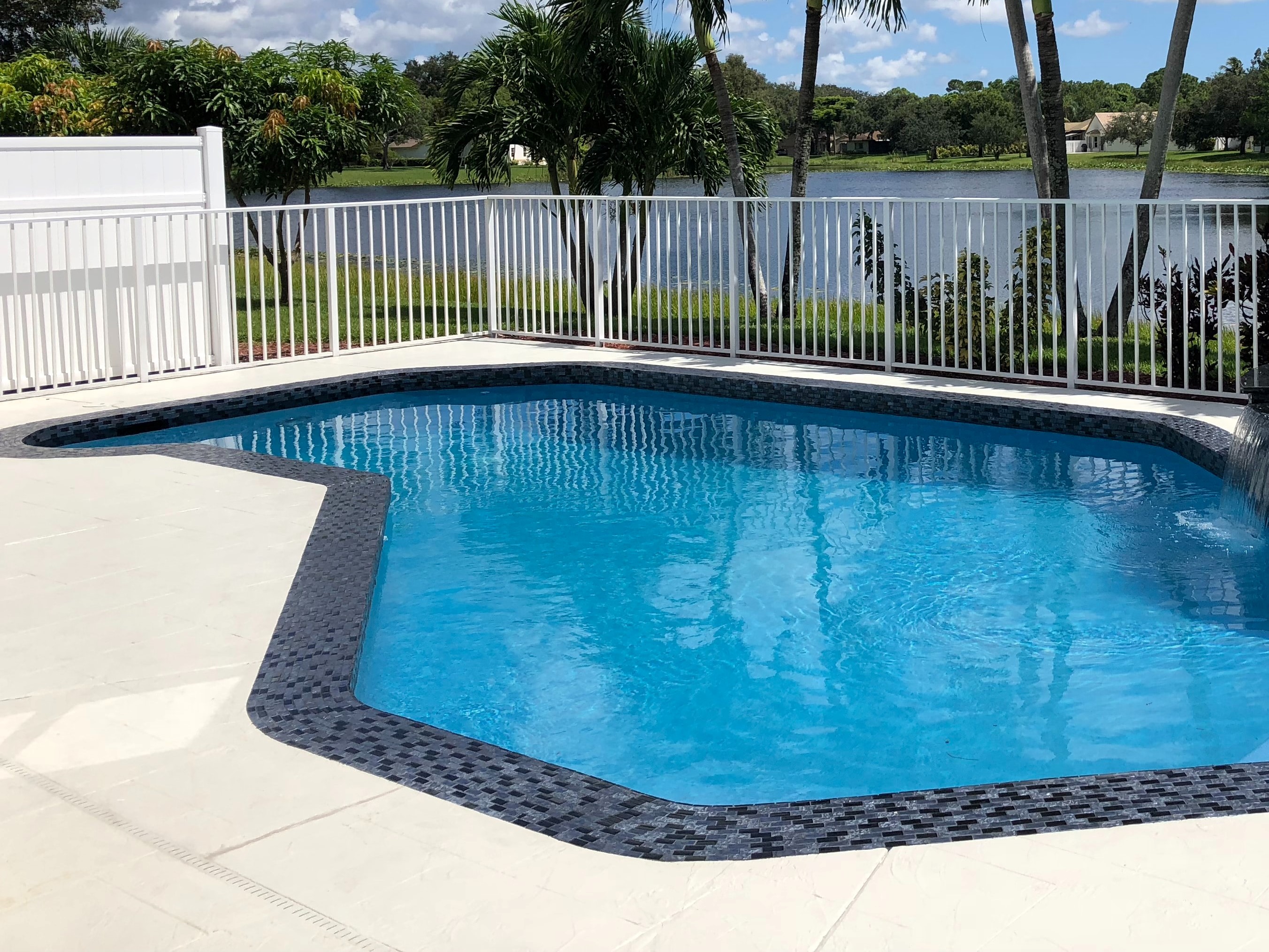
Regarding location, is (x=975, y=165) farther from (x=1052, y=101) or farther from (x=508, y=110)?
(x=1052, y=101)

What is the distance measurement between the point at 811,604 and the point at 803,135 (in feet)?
27.7

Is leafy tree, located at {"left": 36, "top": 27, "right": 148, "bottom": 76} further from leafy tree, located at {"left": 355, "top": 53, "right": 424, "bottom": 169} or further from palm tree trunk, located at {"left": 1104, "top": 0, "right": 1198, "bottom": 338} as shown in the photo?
palm tree trunk, located at {"left": 1104, "top": 0, "right": 1198, "bottom": 338}

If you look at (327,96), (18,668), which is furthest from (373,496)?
(327,96)

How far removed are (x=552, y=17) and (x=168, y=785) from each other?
1129 cm

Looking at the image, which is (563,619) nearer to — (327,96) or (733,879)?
(733,879)

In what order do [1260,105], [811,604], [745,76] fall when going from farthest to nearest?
[745,76] < [1260,105] < [811,604]

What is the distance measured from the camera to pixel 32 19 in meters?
49.0

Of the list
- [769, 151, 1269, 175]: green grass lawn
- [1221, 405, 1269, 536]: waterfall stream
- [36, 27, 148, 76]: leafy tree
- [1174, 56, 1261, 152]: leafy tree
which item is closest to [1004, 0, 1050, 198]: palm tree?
[1221, 405, 1269, 536]: waterfall stream

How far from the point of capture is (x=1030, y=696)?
4.76m

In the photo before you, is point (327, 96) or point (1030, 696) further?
point (327, 96)

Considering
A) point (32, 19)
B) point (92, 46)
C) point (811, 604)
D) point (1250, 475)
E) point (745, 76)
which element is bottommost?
point (811, 604)

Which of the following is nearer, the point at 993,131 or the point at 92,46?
the point at 92,46

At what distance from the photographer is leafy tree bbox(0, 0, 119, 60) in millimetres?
48219

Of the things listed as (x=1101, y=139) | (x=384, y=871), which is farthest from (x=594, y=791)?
(x=1101, y=139)
